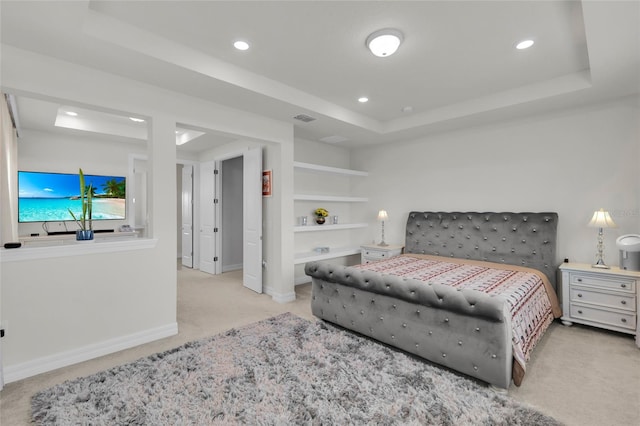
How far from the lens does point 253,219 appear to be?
4.48 m

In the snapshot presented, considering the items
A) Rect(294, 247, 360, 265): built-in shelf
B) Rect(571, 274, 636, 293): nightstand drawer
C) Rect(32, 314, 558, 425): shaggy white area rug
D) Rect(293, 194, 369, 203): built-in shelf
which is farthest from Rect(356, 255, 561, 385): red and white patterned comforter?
Rect(293, 194, 369, 203): built-in shelf

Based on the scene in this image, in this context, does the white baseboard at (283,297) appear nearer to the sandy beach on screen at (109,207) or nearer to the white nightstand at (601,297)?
the white nightstand at (601,297)

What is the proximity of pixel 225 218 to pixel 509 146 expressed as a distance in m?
4.85

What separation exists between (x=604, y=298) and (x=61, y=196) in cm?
703

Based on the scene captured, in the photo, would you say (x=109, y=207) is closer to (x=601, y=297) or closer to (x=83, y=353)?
(x=83, y=353)

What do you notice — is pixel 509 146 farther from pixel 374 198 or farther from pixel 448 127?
pixel 374 198

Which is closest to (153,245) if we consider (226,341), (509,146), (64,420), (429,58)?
(226,341)

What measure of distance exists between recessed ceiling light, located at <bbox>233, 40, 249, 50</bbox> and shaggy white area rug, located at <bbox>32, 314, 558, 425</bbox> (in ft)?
8.35

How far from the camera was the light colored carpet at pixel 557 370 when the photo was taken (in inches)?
74.6

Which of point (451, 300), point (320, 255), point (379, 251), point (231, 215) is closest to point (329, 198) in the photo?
point (320, 255)

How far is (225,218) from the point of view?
6008 millimetres

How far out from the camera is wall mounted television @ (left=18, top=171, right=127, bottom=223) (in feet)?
14.6

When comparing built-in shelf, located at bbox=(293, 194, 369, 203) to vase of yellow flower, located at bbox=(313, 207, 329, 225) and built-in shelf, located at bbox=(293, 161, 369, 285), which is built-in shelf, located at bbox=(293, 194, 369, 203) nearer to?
built-in shelf, located at bbox=(293, 161, 369, 285)

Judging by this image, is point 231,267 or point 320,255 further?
point 231,267
